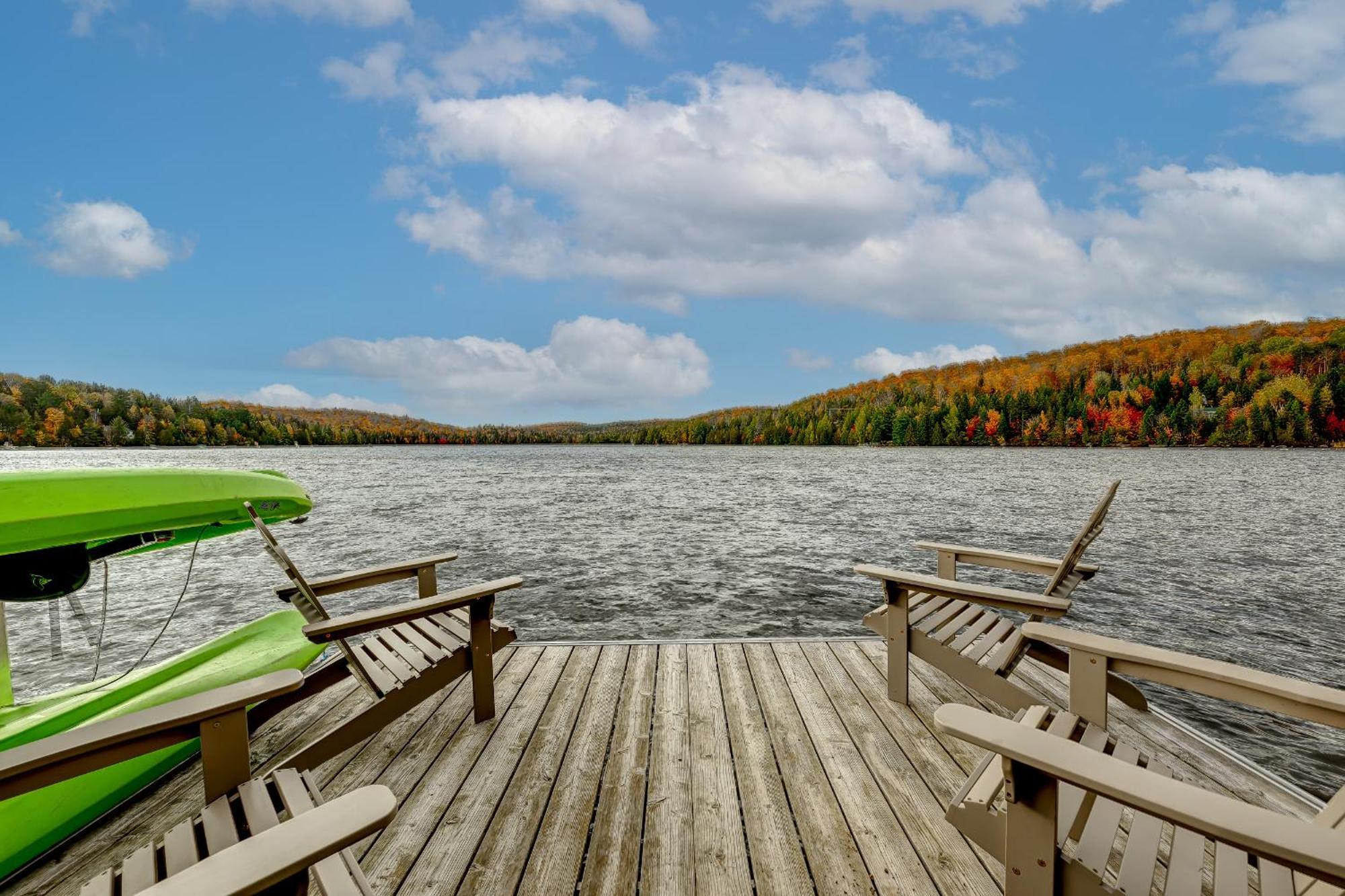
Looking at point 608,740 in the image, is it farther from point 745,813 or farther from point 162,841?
point 162,841

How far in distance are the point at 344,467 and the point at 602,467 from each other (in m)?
29.7

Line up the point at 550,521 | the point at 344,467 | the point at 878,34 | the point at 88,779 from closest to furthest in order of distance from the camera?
the point at 88,779, the point at 550,521, the point at 344,467, the point at 878,34

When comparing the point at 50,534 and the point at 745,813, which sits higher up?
the point at 50,534

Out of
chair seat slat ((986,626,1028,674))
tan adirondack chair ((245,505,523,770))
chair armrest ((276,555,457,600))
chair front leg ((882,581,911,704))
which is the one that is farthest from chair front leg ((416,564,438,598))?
chair seat slat ((986,626,1028,674))

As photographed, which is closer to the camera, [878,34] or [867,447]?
[878,34]

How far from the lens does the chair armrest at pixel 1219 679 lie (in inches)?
71.2

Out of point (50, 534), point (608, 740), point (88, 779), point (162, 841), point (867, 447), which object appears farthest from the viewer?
point (867, 447)

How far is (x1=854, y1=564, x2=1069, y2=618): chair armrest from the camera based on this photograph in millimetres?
3002

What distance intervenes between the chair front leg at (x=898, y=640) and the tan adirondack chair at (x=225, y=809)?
9.43ft

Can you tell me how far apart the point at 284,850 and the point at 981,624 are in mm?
3477

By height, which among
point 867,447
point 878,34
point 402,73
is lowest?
point 867,447

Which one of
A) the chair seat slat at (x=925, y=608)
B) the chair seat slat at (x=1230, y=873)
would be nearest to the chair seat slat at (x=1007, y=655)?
the chair seat slat at (x=925, y=608)

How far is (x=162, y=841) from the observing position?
1.68 meters

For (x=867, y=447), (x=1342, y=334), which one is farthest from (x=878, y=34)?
(x=1342, y=334)
